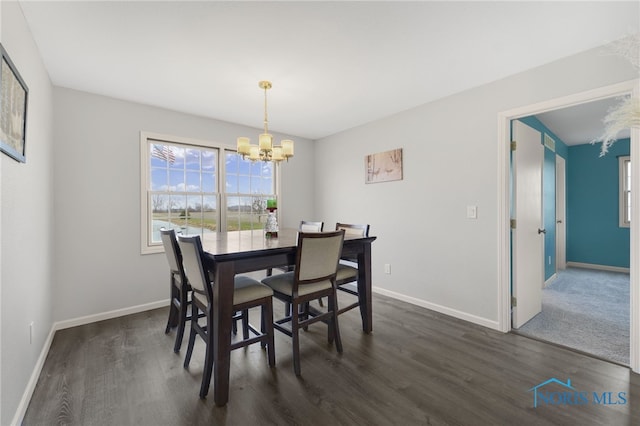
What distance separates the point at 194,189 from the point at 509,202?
142 inches

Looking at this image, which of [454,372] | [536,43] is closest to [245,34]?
[536,43]

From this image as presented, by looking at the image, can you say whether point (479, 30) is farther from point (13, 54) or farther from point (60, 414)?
point (60, 414)

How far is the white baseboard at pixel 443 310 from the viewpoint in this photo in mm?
2705

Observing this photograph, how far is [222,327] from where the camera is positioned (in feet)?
5.59

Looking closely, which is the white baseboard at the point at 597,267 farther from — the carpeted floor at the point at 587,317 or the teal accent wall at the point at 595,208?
the carpeted floor at the point at 587,317

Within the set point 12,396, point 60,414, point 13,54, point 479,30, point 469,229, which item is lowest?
point 60,414

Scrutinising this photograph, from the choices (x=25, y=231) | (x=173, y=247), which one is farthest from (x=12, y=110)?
(x=173, y=247)

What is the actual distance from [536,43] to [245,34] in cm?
215

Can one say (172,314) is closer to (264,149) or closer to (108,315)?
(108,315)

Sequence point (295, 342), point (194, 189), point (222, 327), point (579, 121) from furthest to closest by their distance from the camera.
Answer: point (579, 121) < point (194, 189) < point (295, 342) < point (222, 327)

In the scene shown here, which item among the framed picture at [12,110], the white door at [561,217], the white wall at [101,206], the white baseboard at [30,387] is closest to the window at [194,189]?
the white wall at [101,206]

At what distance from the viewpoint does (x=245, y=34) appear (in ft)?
6.37

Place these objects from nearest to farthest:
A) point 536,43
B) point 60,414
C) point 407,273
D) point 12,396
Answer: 1. point 12,396
2. point 60,414
3. point 536,43
4. point 407,273

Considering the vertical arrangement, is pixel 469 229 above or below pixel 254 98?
below
